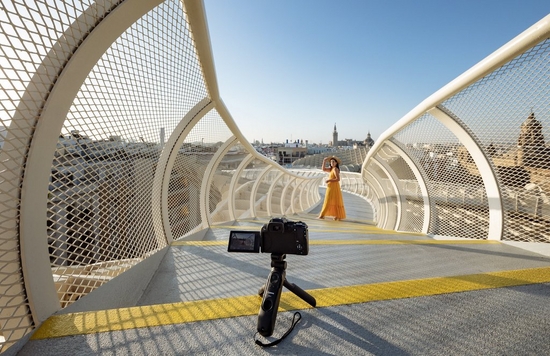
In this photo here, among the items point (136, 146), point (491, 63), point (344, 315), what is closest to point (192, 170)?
point (136, 146)

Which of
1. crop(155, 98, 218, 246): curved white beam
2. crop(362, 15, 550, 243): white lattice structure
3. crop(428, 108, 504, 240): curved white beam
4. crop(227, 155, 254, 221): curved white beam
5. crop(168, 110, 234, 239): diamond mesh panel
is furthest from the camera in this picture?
crop(227, 155, 254, 221): curved white beam

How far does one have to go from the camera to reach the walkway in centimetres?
118

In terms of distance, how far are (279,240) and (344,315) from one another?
1.91 feet

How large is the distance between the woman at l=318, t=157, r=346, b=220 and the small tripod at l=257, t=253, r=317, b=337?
6412mm

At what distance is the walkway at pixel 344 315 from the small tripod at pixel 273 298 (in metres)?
0.07

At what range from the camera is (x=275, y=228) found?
1.37m

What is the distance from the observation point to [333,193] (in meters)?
8.12

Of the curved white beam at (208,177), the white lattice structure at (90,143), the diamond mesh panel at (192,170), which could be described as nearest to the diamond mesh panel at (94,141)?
the white lattice structure at (90,143)

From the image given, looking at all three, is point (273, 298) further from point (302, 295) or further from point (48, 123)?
point (48, 123)

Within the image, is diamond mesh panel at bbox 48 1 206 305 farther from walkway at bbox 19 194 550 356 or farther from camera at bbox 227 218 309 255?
camera at bbox 227 218 309 255

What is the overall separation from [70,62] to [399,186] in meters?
5.99

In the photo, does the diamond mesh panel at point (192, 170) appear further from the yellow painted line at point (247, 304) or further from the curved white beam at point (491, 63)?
the curved white beam at point (491, 63)

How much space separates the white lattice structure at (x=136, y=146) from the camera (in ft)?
3.82

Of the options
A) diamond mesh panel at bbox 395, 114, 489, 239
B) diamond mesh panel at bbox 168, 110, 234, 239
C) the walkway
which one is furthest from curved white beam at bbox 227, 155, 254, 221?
the walkway
